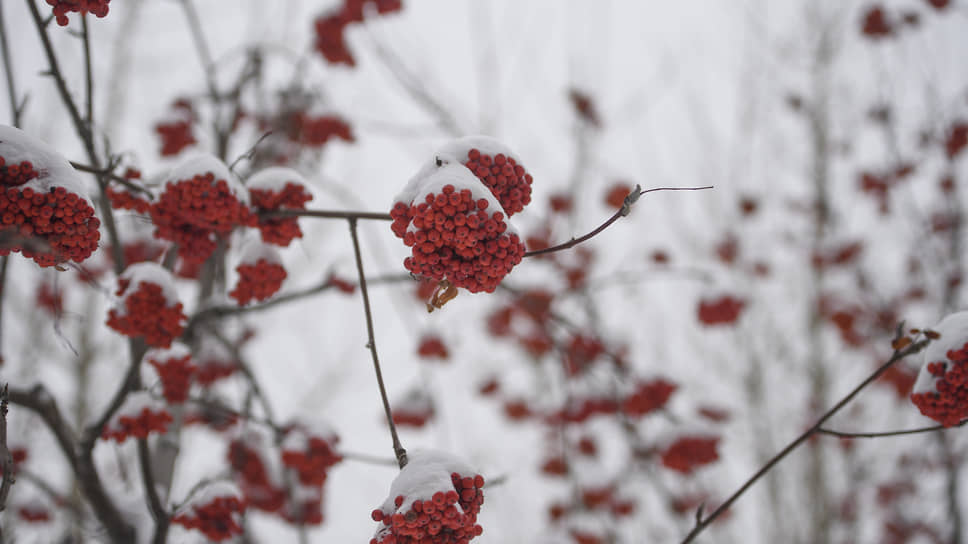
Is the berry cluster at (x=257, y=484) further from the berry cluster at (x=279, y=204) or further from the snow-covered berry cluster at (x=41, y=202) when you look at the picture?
the snow-covered berry cluster at (x=41, y=202)

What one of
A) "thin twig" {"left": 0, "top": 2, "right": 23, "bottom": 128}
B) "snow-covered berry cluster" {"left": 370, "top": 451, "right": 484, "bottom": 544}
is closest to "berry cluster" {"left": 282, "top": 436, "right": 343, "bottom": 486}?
"snow-covered berry cluster" {"left": 370, "top": 451, "right": 484, "bottom": 544}

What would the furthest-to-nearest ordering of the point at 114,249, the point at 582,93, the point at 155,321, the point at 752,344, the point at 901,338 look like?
1. the point at 752,344
2. the point at 582,93
3. the point at 114,249
4. the point at 155,321
5. the point at 901,338

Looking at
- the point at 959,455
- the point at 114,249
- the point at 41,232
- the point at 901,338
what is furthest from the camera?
the point at 959,455

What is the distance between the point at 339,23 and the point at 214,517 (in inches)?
113

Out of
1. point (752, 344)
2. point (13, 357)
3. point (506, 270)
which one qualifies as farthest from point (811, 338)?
point (13, 357)

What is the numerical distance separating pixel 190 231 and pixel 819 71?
7378 mm

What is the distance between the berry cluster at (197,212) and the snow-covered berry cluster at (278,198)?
7cm

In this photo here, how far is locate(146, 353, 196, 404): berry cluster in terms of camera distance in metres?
1.86

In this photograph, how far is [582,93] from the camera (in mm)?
4590

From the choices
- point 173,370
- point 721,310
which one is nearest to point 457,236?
point 173,370

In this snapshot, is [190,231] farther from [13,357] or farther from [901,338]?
[13,357]

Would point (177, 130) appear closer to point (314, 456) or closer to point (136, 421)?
point (136, 421)

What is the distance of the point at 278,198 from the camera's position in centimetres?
151

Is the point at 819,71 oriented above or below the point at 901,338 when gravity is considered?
above
